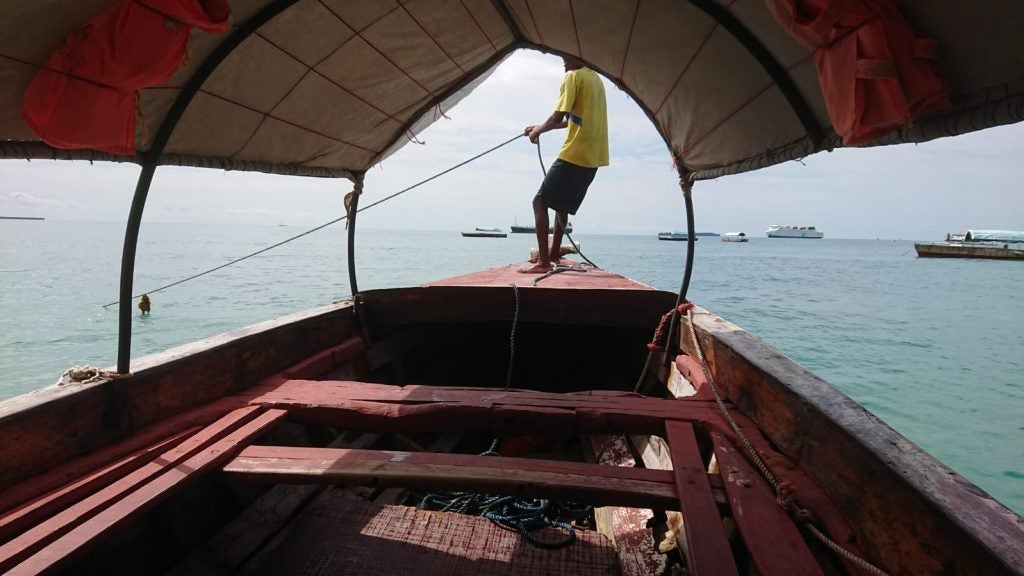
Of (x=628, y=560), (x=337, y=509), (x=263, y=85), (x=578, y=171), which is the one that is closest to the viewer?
(x=628, y=560)

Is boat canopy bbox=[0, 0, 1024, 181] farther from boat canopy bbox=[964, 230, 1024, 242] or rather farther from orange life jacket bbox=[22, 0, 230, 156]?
boat canopy bbox=[964, 230, 1024, 242]

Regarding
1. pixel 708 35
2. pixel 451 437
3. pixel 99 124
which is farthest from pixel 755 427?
pixel 99 124

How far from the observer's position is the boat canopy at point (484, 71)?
1.23 metres

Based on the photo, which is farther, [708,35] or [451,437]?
[451,437]

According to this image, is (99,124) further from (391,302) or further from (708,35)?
(708,35)

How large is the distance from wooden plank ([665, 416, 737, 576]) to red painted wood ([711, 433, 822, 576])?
7 centimetres

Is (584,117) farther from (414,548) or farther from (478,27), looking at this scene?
(414,548)

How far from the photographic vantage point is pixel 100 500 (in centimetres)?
142

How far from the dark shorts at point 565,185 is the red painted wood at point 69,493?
3.85m

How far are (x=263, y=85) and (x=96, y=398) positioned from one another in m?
1.64

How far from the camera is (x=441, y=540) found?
6.44ft

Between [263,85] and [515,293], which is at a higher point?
[263,85]

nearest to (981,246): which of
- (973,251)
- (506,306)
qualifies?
(973,251)

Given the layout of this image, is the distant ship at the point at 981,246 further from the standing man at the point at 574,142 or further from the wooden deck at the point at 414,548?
the wooden deck at the point at 414,548
